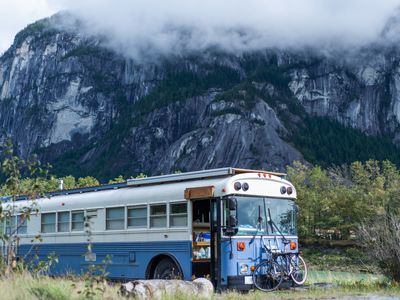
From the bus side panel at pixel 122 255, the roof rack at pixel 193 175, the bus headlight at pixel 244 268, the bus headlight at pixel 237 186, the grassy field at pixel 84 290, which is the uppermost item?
the roof rack at pixel 193 175

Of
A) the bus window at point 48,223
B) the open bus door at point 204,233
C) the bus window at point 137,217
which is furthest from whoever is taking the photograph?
the bus window at point 48,223

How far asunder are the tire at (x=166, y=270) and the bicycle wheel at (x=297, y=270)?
3100mm

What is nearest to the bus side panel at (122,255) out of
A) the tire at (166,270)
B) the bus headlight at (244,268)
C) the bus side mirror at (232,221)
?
the tire at (166,270)

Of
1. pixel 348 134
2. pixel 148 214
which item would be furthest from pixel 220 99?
pixel 148 214

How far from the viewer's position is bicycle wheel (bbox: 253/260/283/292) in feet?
56.3

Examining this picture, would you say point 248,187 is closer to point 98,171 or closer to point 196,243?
point 196,243

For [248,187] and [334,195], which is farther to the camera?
[334,195]

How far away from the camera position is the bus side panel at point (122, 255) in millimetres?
17938

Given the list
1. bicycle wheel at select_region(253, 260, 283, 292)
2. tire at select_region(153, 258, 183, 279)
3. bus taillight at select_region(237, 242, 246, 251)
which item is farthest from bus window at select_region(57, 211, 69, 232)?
bicycle wheel at select_region(253, 260, 283, 292)

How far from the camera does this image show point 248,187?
1762 cm

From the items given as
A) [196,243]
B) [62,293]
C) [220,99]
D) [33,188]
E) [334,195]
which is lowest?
[62,293]

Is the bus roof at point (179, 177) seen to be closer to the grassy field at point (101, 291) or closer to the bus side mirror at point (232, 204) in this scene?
the bus side mirror at point (232, 204)

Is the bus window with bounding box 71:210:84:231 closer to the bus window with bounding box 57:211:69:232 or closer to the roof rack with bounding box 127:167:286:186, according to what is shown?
the bus window with bounding box 57:211:69:232

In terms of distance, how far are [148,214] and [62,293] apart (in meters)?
7.29
